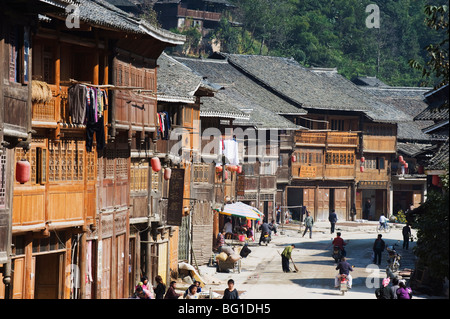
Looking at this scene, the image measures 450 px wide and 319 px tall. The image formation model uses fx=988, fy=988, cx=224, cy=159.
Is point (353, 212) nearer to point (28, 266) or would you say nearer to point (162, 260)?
point (162, 260)

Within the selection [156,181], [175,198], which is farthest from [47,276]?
[156,181]

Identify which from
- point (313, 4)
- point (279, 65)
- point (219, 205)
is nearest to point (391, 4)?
point (313, 4)

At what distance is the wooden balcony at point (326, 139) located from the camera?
234 ft

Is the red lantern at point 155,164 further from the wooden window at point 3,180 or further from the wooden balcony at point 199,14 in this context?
the wooden balcony at point 199,14

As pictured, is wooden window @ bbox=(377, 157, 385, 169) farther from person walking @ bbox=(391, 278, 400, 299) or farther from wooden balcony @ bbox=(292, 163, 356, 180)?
person walking @ bbox=(391, 278, 400, 299)

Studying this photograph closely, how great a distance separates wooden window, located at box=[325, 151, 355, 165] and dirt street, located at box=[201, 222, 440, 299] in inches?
472

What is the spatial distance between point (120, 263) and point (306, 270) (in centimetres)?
1277

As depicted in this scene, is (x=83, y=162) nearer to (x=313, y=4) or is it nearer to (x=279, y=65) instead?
(x=279, y=65)

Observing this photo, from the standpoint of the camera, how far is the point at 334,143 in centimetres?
7319

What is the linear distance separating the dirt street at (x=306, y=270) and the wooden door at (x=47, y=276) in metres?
7.91

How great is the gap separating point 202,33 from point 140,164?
271 ft

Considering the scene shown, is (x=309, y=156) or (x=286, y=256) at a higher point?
(x=309, y=156)

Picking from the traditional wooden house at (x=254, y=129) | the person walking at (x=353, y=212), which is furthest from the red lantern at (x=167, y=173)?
the person walking at (x=353, y=212)

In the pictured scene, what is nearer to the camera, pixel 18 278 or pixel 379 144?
pixel 18 278
